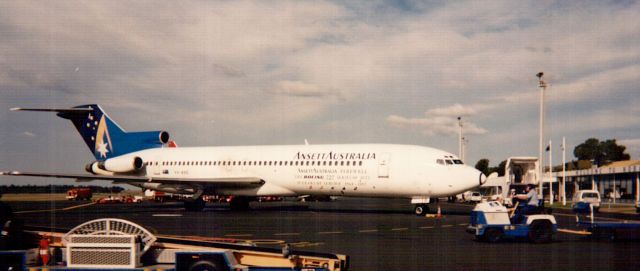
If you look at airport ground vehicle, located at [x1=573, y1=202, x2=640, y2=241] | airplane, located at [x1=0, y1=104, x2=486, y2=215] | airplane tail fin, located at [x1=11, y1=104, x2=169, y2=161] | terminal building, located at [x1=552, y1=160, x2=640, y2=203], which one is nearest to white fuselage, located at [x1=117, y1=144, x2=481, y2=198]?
airplane, located at [x1=0, y1=104, x2=486, y2=215]

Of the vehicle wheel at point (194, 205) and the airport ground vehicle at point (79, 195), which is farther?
the airport ground vehicle at point (79, 195)

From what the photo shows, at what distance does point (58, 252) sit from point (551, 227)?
11500mm

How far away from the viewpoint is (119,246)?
26.3ft

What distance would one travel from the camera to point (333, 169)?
2880 centimetres

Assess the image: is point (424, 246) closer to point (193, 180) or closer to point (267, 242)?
point (267, 242)

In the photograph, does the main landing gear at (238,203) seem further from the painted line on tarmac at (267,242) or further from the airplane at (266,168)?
the painted line on tarmac at (267,242)

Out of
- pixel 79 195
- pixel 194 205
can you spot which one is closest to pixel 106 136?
pixel 194 205

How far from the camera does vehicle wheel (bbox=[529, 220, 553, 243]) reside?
596 inches

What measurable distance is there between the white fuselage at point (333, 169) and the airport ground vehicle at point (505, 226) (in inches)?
418

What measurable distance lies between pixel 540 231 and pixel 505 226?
0.97m

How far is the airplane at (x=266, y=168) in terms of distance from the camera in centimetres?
2677

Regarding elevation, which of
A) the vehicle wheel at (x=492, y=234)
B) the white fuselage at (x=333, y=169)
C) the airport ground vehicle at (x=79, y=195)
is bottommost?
the airport ground vehicle at (x=79, y=195)

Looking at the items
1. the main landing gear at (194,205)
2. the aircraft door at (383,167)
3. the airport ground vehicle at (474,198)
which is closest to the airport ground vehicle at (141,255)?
the aircraft door at (383,167)

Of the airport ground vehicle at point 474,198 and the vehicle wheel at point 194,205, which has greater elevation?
the vehicle wheel at point 194,205
